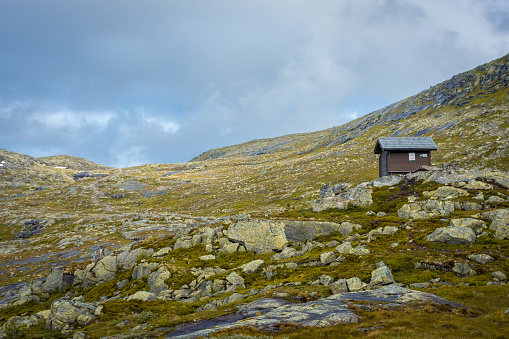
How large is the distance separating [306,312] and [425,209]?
2988 centimetres

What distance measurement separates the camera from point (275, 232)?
39.7 m

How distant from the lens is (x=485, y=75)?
172 m

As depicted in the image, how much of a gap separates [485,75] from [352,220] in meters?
194

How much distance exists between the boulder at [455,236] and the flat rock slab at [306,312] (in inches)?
404

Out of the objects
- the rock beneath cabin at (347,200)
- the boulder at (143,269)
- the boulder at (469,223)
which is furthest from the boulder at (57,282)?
the boulder at (469,223)

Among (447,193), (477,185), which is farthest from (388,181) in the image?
(477,185)

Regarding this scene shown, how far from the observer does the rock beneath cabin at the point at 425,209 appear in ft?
126

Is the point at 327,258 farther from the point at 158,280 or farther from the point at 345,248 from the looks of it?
the point at 158,280

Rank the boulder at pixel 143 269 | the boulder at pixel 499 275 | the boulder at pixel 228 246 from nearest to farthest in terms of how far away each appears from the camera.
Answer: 1. the boulder at pixel 499 275
2. the boulder at pixel 143 269
3. the boulder at pixel 228 246

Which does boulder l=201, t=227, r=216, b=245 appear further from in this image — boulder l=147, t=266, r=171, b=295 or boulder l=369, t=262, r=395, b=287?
boulder l=369, t=262, r=395, b=287

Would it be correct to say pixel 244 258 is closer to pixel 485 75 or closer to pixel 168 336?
pixel 168 336

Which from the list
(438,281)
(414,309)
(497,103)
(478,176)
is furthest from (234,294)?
(497,103)

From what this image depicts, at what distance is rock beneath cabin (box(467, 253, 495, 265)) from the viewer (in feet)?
83.3

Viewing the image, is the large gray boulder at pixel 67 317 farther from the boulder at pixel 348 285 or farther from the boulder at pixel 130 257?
the boulder at pixel 348 285
